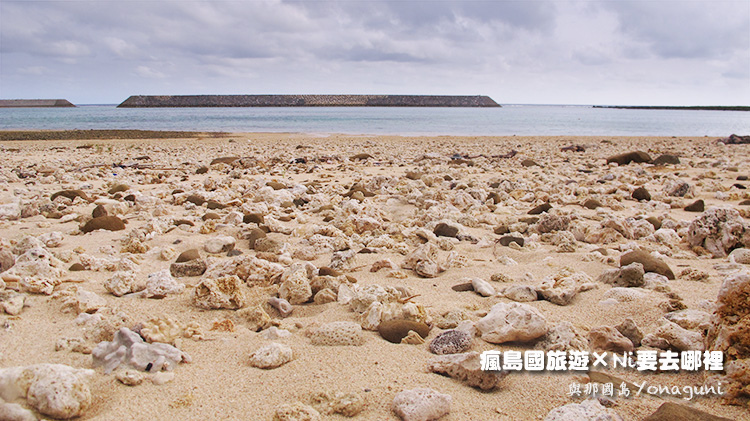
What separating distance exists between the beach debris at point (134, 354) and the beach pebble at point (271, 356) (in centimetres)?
31

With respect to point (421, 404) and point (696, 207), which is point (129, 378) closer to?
point (421, 404)

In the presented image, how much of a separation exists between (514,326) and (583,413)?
645mm

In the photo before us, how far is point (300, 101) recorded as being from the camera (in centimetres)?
10656

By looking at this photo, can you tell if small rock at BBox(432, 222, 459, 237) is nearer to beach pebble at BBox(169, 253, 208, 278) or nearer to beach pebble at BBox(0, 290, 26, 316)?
beach pebble at BBox(169, 253, 208, 278)

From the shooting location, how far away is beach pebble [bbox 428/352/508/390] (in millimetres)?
2016

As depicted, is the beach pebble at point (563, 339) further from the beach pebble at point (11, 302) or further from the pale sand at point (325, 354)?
the beach pebble at point (11, 302)

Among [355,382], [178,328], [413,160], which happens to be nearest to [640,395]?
[355,382]

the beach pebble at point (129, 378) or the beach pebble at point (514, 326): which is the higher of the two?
the beach pebble at point (514, 326)

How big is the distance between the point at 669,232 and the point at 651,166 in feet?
21.5

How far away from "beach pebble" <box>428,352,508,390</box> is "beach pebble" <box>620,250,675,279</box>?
1.77 metres

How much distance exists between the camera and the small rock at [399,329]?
241 cm

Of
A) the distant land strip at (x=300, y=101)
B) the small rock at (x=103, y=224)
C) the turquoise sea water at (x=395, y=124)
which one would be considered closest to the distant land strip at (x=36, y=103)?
the distant land strip at (x=300, y=101)

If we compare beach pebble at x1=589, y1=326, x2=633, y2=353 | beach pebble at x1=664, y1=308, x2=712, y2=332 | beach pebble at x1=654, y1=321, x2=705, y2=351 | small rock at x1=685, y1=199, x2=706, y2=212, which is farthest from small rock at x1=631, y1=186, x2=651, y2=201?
beach pebble at x1=589, y1=326, x2=633, y2=353

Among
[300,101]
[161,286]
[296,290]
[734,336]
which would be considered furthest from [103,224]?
[300,101]
